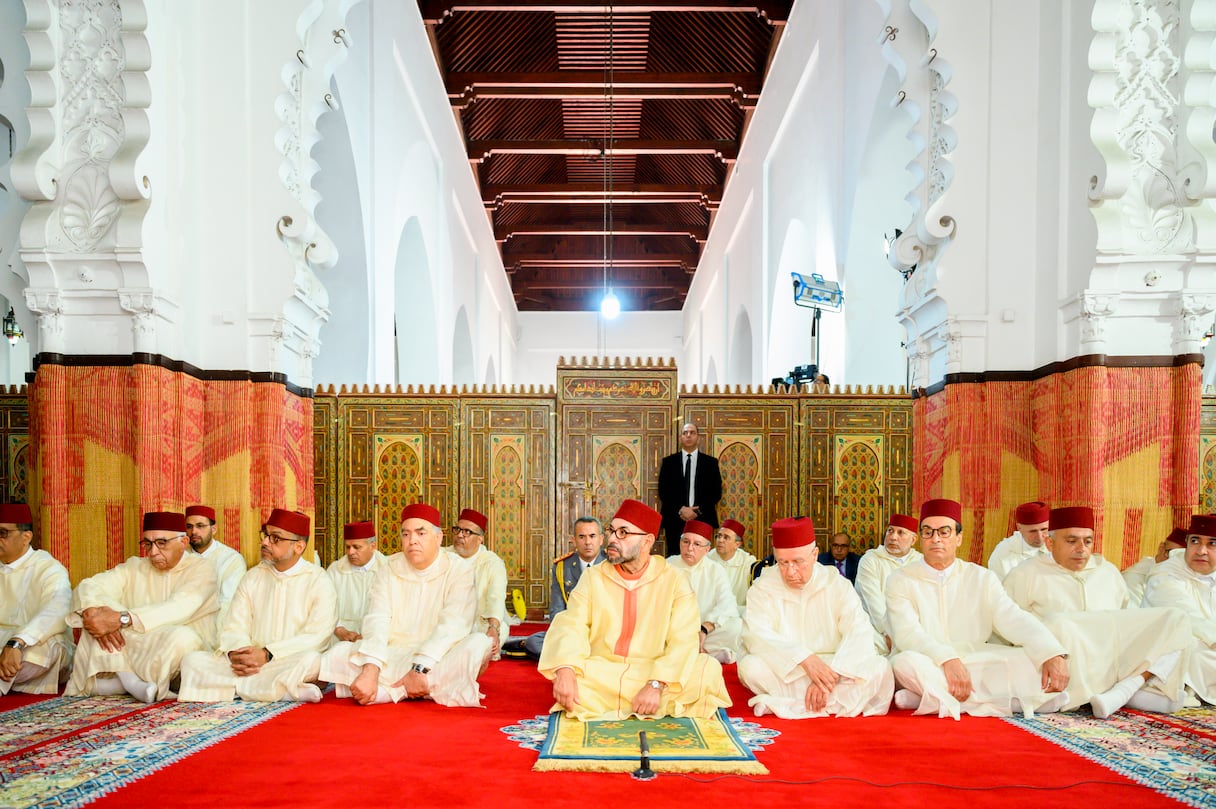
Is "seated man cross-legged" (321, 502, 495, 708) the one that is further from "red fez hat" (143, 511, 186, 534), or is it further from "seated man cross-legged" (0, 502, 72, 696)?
"seated man cross-legged" (0, 502, 72, 696)

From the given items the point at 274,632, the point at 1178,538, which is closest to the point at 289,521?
the point at 274,632

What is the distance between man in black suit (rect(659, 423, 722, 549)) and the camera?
7660mm

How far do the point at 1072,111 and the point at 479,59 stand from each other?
991cm

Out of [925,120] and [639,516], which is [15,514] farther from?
[925,120]

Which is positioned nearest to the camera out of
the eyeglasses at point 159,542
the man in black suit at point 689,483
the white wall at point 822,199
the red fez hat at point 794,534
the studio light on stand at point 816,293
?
the red fez hat at point 794,534

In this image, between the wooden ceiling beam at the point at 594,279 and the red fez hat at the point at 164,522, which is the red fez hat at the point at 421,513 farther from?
the wooden ceiling beam at the point at 594,279

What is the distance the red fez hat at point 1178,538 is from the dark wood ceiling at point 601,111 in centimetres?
885

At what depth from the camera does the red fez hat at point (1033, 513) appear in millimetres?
5555

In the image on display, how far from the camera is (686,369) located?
25.1 meters

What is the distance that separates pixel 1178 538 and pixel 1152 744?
185 cm

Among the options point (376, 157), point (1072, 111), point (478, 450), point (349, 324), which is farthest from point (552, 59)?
point (1072, 111)

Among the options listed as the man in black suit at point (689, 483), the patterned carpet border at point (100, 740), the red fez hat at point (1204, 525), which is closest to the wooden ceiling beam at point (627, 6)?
the man in black suit at point (689, 483)

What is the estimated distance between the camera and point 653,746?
11.8ft

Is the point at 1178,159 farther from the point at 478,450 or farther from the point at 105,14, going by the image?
the point at 105,14
